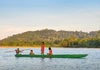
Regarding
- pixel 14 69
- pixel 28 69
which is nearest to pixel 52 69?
pixel 28 69

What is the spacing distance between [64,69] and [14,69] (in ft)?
24.6

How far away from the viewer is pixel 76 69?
33.4 m

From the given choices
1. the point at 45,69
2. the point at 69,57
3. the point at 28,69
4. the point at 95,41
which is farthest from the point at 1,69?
the point at 95,41

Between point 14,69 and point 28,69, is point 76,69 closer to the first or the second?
point 28,69

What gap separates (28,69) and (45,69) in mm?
2552

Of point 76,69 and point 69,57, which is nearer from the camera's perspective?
point 76,69

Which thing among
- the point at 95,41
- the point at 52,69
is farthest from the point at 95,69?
the point at 95,41

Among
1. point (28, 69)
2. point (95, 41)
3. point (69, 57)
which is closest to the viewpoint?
point (28, 69)

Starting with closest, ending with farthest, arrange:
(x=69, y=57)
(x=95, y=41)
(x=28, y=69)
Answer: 1. (x=28, y=69)
2. (x=69, y=57)
3. (x=95, y=41)

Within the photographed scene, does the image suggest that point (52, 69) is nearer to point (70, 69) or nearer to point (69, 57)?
point (70, 69)

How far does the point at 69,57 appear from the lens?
51.9 metres

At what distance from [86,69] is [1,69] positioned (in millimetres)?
12731

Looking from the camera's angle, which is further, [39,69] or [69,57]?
[69,57]

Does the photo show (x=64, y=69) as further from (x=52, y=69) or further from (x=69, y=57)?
(x=69, y=57)
